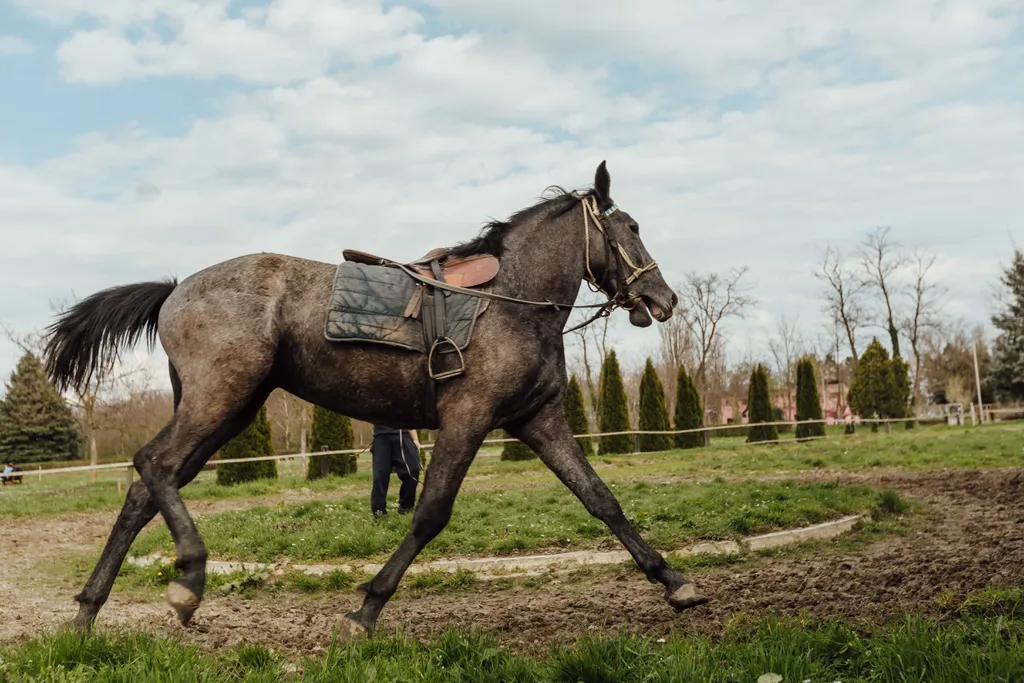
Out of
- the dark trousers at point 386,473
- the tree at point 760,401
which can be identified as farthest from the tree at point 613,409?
the dark trousers at point 386,473

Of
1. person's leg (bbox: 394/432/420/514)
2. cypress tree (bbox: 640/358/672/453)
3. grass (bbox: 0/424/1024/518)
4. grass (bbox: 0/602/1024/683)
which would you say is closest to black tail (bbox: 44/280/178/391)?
grass (bbox: 0/602/1024/683)

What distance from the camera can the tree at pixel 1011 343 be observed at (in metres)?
48.2

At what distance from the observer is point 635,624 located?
4988 mm

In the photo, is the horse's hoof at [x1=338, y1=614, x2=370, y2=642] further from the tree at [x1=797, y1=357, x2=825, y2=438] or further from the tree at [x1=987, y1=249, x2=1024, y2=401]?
the tree at [x1=987, y1=249, x2=1024, y2=401]

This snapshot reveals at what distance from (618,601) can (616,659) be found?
2.27 m

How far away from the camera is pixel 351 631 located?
4324mm

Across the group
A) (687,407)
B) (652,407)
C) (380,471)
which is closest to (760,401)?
(687,407)

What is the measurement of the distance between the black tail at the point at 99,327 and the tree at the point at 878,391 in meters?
38.9

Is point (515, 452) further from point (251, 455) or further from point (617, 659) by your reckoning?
point (617, 659)

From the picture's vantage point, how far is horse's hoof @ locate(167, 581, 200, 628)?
402 cm

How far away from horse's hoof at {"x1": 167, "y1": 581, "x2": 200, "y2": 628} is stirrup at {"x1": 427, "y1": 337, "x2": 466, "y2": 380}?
1649mm

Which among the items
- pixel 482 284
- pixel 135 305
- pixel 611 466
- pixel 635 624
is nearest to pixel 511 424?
pixel 482 284

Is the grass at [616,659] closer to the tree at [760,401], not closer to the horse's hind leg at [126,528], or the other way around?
the horse's hind leg at [126,528]

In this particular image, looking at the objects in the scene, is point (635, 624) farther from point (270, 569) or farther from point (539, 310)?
point (270, 569)
